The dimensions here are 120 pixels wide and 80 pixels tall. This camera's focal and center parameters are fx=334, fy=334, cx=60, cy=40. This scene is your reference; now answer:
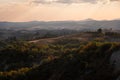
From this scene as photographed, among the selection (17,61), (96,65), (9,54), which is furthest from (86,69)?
(9,54)

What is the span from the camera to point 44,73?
31391 millimetres

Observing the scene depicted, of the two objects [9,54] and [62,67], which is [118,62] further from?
[9,54]

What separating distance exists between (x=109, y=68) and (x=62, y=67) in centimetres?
601

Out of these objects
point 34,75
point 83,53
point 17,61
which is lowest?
point 17,61

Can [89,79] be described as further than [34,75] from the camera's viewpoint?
No

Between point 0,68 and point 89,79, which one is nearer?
point 89,79

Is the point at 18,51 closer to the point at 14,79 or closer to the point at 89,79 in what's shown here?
the point at 14,79

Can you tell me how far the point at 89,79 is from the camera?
2467cm

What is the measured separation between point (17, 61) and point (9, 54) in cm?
496

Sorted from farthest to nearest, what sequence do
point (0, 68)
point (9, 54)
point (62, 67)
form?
1. point (9, 54)
2. point (0, 68)
3. point (62, 67)

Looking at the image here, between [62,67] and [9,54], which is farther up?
[62,67]

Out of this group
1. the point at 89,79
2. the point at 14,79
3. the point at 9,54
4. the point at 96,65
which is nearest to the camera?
the point at 89,79

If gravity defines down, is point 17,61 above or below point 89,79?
below

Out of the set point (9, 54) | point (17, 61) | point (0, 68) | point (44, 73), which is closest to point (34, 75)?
point (44, 73)
